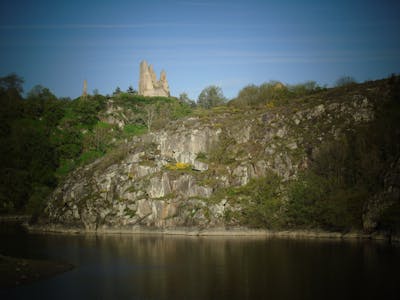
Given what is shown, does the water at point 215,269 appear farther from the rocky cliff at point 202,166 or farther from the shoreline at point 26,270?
the rocky cliff at point 202,166

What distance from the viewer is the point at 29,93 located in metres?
168

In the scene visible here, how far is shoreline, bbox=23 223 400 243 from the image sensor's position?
7816cm

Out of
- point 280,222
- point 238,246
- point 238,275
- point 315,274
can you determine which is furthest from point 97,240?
point 315,274

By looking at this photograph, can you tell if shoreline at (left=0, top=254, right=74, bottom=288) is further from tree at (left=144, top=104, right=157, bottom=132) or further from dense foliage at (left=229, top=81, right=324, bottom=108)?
tree at (left=144, top=104, right=157, bottom=132)

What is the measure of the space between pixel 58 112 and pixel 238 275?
372 feet

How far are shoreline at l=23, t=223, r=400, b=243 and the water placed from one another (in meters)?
5.37

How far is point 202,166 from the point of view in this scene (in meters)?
103

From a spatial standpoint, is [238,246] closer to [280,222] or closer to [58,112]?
[280,222]

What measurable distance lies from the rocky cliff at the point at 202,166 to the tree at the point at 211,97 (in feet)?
219

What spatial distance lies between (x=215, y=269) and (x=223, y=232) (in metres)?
33.8

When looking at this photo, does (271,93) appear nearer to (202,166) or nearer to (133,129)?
(202,166)

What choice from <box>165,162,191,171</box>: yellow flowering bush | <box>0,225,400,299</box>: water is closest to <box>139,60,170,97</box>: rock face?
<box>165,162,191,171</box>: yellow flowering bush

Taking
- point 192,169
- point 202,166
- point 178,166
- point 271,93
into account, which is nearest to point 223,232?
point 202,166

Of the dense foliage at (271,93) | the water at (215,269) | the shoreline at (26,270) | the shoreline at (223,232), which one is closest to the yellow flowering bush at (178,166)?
the shoreline at (223,232)
